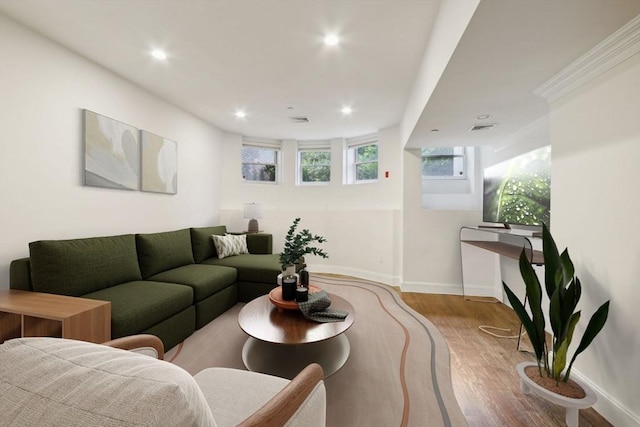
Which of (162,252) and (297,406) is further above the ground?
(162,252)

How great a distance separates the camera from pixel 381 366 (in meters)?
1.90

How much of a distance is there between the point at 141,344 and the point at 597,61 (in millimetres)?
2876

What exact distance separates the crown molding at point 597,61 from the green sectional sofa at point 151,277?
2928 millimetres

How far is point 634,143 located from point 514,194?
138 centimetres

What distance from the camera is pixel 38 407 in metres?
0.44

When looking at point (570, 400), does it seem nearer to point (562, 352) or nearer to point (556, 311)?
point (562, 352)

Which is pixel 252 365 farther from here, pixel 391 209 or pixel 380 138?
pixel 380 138

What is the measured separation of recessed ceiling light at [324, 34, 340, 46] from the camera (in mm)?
2049

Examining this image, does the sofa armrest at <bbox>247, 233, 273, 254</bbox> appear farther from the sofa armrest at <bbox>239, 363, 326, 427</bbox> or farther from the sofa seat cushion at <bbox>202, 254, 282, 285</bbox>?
the sofa armrest at <bbox>239, 363, 326, 427</bbox>

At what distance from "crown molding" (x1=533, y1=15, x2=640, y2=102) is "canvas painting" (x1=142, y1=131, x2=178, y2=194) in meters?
3.87

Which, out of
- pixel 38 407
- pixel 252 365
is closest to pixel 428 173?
pixel 252 365

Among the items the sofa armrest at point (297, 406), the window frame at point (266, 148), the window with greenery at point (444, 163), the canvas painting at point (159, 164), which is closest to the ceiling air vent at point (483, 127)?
the window with greenery at point (444, 163)

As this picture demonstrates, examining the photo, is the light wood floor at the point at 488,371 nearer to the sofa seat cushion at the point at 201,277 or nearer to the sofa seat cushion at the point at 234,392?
the sofa seat cushion at the point at 234,392

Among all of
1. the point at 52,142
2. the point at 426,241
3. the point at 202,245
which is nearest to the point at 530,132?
the point at 426,241
